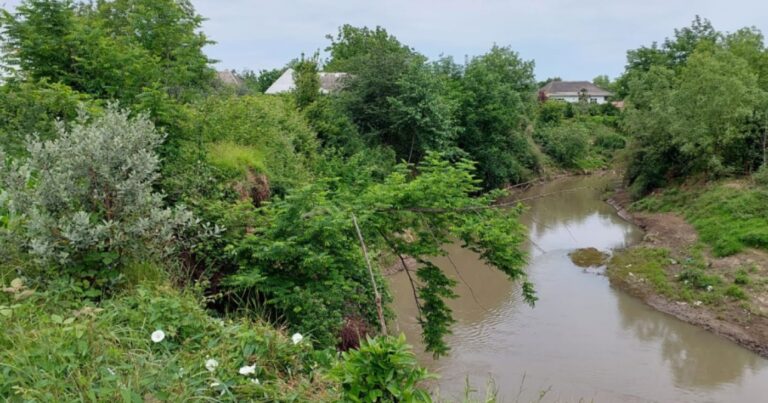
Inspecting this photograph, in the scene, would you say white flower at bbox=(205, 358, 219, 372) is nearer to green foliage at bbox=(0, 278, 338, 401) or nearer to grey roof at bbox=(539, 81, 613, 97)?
green foliage at bbox=(0, 278, 338, 401)

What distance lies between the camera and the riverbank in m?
9.70

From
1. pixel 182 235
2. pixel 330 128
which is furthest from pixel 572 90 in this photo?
pixel 182 235

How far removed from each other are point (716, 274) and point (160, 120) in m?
12.3

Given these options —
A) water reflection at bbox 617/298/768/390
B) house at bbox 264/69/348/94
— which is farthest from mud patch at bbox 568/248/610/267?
house at bbox 264/69/348/94

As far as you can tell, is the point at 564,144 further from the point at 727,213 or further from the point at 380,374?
the point at 380,374

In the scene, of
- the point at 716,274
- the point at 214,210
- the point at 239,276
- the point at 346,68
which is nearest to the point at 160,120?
the point at 214,210

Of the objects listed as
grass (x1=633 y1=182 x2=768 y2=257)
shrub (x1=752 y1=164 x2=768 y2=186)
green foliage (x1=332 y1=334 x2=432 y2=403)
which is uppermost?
green foliage (x1=332 y1=334 x2=432 y2=403)

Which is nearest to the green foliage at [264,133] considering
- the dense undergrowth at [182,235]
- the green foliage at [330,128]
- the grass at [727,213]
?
the dense undergrowth at [182,235]

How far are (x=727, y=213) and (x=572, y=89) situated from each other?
159 feet

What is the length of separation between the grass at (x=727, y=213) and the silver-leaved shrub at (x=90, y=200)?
45.2 feet

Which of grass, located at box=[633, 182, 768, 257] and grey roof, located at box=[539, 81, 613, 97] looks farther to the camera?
grey roof, located at box=[539, 81, 613, 97]

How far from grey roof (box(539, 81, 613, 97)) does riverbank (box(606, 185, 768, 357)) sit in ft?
154

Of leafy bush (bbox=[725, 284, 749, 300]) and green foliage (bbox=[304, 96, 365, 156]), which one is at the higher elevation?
green foliage (bbox=[304, 96, 365, 156])

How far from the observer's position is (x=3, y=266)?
131 inches
